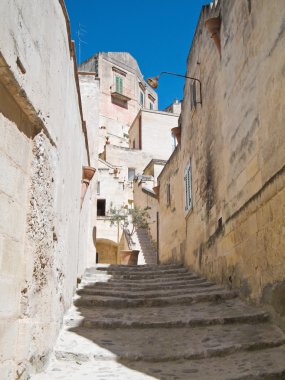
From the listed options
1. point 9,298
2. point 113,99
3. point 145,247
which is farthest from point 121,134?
point 9,298

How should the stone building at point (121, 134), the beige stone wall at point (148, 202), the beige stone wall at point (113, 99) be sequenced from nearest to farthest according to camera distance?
the beige stone wall at point (148, 202), the stone building at point (121, 134), the beige stone wall at point (113, 99)

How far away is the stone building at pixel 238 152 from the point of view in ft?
15.5

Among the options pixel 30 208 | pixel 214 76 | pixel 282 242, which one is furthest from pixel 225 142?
pixel 30 208

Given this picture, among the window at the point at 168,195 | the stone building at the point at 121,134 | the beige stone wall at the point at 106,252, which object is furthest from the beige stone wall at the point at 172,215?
the beige stone wall at the point at 106,252

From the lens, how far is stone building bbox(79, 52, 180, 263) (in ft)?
87.4

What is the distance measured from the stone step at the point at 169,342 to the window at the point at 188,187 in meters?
5.35

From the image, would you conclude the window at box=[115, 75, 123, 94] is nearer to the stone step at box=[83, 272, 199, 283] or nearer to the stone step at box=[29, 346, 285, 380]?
the stone step at box=[83, 272, 199, 283]

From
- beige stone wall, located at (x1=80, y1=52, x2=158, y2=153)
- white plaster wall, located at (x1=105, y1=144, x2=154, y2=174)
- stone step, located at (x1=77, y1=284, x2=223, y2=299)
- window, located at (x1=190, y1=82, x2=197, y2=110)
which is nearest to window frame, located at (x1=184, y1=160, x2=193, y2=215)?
window, located at (x1=190, y1=82, x2=197, y2=110)

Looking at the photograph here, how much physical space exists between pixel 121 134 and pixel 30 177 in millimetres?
39281

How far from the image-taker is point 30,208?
3.02 metres

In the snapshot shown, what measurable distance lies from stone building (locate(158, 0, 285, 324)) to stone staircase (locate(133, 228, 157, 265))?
28.0ft

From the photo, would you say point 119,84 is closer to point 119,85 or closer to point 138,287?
point 119,85

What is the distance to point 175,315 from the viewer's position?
547cm

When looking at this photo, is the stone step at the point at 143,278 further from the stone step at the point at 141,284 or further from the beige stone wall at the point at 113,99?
the beige stone wall at the point at 113,99
